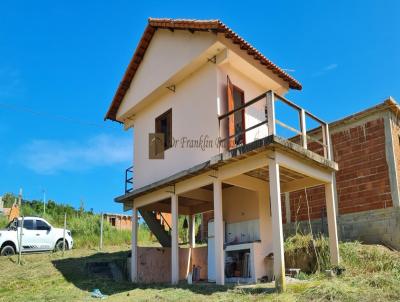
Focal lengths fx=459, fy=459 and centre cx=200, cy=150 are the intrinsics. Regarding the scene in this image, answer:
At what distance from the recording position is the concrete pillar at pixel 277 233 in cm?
938

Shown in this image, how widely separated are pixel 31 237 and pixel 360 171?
1327 cm

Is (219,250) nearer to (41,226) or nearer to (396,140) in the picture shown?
(396,140)

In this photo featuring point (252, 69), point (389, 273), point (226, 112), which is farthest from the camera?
point (252, 69)

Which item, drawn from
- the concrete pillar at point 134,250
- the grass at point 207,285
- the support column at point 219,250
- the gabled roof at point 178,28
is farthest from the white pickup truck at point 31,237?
the support column at point 219,250

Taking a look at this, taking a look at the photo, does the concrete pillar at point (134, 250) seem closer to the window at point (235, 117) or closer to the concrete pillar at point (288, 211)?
the window at point (235, 117)

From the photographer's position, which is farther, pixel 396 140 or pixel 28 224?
pixel 28 224

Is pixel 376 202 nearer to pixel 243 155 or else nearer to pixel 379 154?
pixel 379 154

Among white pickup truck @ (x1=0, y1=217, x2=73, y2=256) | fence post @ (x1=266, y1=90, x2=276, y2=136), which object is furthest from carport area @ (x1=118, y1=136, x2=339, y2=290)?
white pickup truck @ (x1=0, y1=217, x2=73, y2=256)

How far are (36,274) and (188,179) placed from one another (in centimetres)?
604

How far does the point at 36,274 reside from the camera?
14.4 metres

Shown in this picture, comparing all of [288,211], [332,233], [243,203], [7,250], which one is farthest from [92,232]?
[332,233]

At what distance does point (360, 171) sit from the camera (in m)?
14.6

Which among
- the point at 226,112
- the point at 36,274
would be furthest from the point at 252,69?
the point at 36,274

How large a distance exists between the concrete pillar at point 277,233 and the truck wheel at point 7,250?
1266cm
